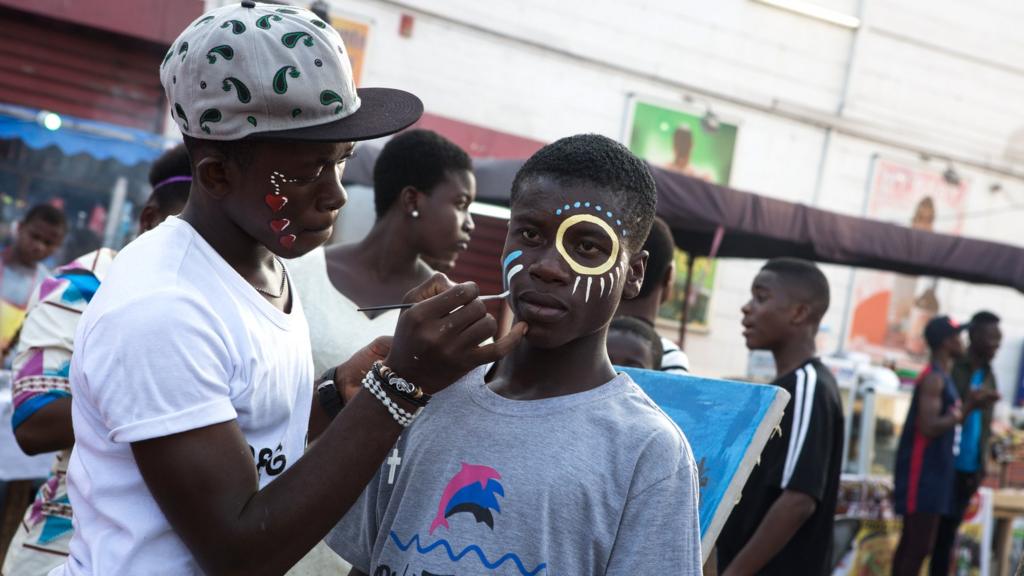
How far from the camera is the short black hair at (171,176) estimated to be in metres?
2.58

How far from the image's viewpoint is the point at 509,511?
1529 millimetres

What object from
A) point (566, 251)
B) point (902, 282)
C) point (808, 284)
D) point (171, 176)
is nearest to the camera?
point (566, 251)

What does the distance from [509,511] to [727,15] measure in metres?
10.5

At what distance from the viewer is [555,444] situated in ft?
5.11

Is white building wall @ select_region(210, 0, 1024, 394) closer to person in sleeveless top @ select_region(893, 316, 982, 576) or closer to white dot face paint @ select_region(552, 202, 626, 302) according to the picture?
person in sleeveless top @ select_region(893, 316, 982, 576)

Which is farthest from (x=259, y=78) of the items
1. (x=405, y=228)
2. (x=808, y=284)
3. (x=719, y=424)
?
(x=808, y=284)

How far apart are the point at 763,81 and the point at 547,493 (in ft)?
34.9

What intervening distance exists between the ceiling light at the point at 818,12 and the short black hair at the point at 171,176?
9743 mm

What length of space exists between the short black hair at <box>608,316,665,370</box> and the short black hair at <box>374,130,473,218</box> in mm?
673

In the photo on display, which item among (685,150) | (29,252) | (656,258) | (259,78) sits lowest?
(29,252)

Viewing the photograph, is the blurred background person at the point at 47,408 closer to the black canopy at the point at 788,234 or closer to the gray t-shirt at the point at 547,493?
the gray t-shirt at the point at 547,493

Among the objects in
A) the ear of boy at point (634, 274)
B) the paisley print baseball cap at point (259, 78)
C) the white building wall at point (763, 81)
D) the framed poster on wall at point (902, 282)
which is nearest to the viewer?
the paisley print baseball cap at point (259, 78)

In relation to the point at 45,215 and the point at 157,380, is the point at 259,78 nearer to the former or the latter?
the point at 157,380

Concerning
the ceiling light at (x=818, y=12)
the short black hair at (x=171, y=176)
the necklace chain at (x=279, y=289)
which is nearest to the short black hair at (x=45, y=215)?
the short black hair at (x=171, y=176)
